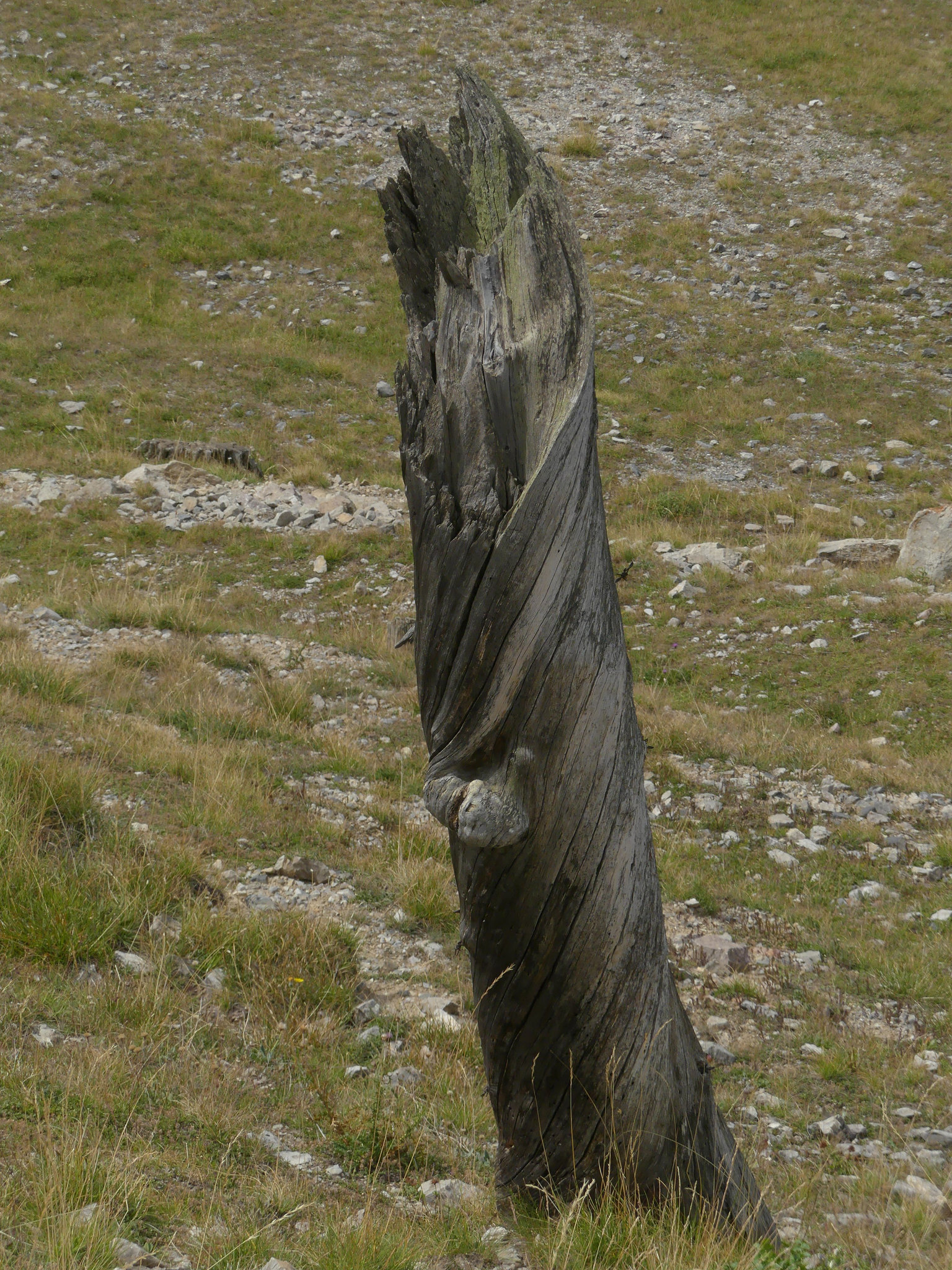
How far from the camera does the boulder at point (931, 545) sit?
11164mm

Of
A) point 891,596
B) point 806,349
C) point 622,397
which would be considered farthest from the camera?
point 806,349

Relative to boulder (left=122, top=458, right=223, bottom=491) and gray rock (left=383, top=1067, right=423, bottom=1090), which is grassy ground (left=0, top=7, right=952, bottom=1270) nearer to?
gray rock (left=383, top=1067, right=423, bottom=1090)

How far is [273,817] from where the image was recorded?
20.2 ft

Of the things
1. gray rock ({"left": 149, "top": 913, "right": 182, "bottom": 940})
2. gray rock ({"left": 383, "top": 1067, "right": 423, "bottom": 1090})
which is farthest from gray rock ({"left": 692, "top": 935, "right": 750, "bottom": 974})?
gray rock ({"left": 149, "top": 913, "right": 182, "bottom": 940})

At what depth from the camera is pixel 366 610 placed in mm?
11023

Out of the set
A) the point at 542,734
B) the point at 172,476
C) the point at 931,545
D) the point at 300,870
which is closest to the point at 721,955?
the point at 300,870

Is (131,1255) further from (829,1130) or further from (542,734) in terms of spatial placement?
(829,1130)

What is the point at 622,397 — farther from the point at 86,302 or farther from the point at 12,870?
the point at 12,870

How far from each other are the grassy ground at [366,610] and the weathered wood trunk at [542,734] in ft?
0.99

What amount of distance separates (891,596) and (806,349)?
983cm

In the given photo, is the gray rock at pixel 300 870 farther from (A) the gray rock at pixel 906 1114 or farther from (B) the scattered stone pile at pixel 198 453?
(B) the scattered stone pile at pixel 198 453

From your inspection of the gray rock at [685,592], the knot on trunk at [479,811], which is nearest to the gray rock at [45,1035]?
the knot on trunk at [479,811]

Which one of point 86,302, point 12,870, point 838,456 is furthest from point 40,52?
point 12,870

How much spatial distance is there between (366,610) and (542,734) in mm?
8427
